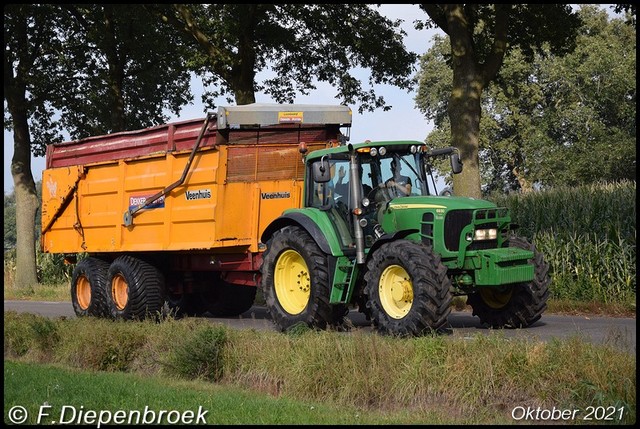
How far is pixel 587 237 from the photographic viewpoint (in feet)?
60.1

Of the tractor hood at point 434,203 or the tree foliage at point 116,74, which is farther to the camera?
the tree foliage at point 116,74

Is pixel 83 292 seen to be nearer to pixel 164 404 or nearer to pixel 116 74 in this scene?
pixel 164 404

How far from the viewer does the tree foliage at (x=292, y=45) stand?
24.5 meters

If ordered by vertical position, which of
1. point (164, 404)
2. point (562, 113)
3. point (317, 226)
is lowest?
point (164, 404)

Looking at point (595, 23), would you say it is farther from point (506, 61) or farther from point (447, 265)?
point (447, 265)

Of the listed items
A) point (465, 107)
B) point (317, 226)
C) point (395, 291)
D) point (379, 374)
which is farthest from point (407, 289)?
point (465, 107)

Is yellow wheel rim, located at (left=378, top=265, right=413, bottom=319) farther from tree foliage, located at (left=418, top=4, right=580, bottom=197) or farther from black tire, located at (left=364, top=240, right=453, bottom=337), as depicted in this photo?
tree foliage, located at (left=418, top=4, right=580, bottom=197)

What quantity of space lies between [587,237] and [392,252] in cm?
700

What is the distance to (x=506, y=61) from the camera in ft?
159

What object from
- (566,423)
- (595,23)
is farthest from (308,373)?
(595,23)

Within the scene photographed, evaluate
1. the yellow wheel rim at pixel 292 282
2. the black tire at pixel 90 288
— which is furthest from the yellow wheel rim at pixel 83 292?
the yellow wheel rim at pixel 292 282

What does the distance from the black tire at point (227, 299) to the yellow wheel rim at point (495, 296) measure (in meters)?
5.65

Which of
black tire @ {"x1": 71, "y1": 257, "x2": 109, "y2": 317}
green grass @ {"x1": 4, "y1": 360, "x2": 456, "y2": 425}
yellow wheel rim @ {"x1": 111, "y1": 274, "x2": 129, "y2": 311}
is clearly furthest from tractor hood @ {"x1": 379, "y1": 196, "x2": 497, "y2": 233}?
black tire @ {"x1": 71, "y1": 257, "x2": 109, "y2": 317}

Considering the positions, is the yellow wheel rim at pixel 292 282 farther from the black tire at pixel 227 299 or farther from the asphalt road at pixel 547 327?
the black tire at pixel 227 299
